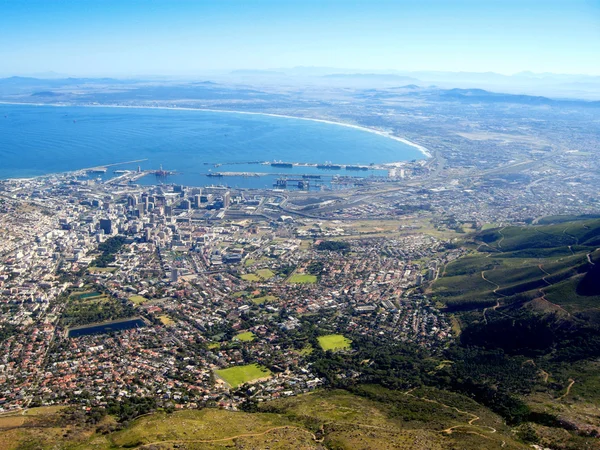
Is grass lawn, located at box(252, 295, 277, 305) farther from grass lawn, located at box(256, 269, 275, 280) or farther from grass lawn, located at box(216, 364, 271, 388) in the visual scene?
grass lawn, located at box(216, 364, 271, 388)

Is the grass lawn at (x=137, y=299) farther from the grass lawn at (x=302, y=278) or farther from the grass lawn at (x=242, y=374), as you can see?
the grass lawn at (x=242, y=374)

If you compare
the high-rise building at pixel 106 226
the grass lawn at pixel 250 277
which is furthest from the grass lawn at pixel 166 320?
the high-rise building at pixel 106 226

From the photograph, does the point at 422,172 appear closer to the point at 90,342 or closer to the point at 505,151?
the point at 505,151

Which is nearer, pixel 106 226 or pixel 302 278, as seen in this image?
pixel 302 278

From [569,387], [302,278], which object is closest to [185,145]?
[302,278]

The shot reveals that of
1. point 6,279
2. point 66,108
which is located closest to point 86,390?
point 6,279

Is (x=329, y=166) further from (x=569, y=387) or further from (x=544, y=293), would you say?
(x=569, y=387)
